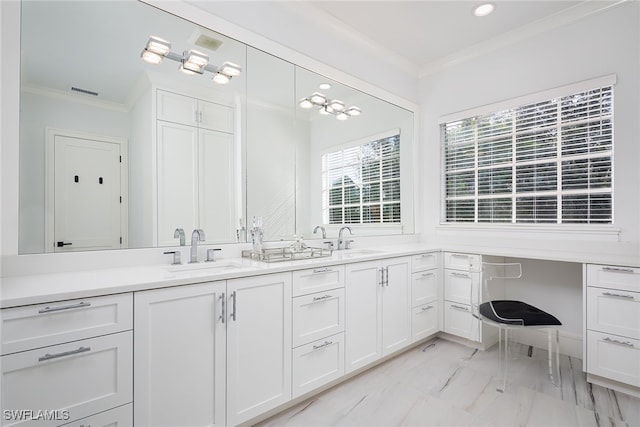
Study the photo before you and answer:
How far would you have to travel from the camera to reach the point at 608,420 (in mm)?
1772

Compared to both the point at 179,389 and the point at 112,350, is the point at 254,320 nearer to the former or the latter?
the point at 179,389

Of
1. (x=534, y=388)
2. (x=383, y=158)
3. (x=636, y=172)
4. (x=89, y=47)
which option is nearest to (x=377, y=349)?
(x=534, y=388)

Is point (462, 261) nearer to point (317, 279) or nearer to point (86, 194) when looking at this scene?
point (317, 279)

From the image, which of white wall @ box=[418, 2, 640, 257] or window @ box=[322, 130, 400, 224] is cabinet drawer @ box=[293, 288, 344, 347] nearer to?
window @ box=[322, 130, 400, 224]

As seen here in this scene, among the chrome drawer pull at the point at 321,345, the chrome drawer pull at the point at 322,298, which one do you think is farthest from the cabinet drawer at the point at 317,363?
the chrome drawer pull at the point at 322,298

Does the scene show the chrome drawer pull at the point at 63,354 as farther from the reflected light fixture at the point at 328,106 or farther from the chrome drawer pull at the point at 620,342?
the chrome drawer pull at the point at 620,342

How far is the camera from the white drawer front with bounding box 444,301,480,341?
269 centimetres

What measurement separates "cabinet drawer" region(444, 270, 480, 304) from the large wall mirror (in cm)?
116

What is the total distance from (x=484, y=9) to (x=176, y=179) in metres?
2.78

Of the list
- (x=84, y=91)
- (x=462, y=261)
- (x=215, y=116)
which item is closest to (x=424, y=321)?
(x=462, y=261)

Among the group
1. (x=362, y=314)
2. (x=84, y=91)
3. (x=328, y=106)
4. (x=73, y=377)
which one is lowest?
(x=362, y=314)

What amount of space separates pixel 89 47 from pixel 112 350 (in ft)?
5.25

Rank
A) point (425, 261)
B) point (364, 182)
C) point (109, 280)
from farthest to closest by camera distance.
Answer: point (364, 182) → point (425, 261) → point (109, 280)

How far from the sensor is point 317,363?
1948mm
